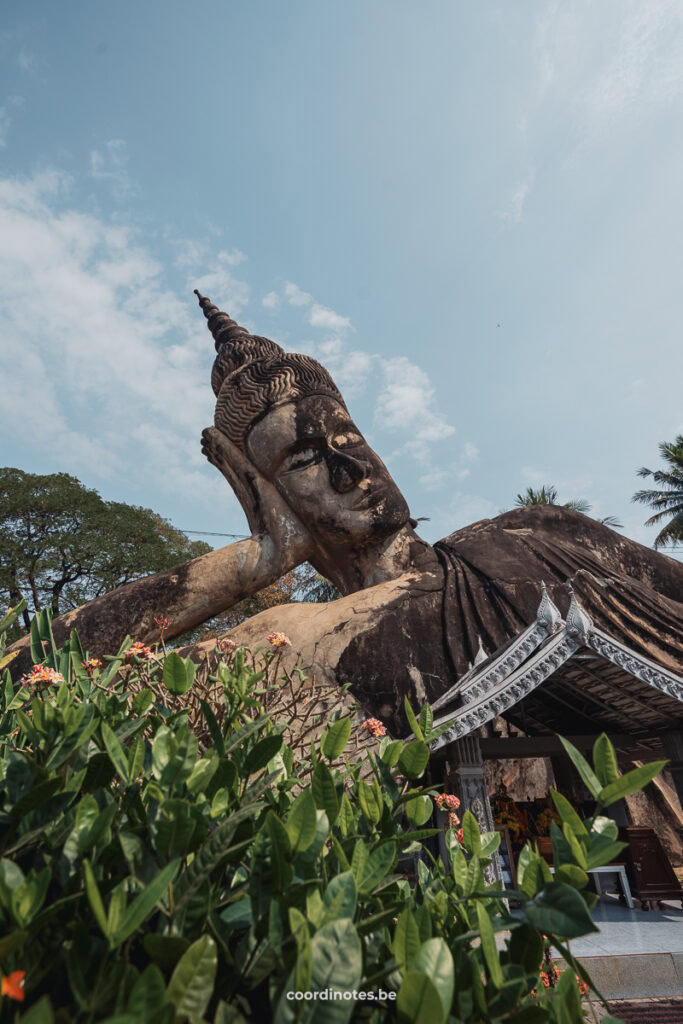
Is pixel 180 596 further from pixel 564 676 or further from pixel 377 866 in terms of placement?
pixel 377 866

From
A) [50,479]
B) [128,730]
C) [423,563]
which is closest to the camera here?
[128,730]

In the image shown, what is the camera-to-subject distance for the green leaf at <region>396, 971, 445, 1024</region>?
2.38 feet

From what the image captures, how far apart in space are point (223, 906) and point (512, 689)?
12.7 ft

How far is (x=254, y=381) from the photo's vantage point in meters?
8.01

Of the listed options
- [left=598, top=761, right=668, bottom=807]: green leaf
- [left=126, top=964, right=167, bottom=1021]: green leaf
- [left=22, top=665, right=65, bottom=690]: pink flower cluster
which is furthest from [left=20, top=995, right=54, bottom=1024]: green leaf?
[left=22, top=665, right=65, bottom=690]: pink flower cluster

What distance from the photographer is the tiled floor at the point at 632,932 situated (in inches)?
151

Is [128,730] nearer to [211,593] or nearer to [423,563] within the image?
[211,593]

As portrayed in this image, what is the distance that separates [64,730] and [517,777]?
13078mm

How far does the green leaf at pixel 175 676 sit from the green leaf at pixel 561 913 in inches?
36.1

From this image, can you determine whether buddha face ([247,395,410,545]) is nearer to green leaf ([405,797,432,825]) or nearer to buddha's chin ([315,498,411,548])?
buddha's chin ([315,498,411,548])

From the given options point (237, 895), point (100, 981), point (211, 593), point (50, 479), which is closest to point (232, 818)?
point (237, 895)

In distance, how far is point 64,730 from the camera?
3.62ft

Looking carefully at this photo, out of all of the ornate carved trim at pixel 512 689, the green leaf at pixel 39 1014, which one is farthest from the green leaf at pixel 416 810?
the ornate carved trim at pixel 512 689

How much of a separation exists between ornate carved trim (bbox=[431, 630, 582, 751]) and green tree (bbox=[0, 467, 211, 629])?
13.6 m
